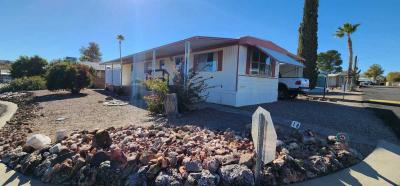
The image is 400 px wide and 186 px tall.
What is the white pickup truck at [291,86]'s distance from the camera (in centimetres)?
1350

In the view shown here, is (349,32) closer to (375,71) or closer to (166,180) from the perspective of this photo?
(166,180)

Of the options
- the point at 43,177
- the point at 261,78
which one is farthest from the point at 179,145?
the point at 261,78

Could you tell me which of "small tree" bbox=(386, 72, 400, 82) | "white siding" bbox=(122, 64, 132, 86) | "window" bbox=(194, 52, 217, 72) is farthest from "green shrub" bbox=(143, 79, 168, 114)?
"small tree" bbox=(386, 72, 400, 82)

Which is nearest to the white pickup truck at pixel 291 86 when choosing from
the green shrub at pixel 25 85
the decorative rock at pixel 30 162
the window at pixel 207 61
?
the window at pixel 207 61

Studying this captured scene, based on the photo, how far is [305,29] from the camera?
22.4 metres

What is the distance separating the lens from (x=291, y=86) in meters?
13.9

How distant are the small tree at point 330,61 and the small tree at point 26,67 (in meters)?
55.0

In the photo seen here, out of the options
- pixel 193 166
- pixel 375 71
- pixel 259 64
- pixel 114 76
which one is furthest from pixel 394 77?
pixel 193 166

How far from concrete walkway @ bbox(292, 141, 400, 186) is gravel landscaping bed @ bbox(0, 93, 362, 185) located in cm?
14

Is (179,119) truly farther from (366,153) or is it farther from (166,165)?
(366,153)

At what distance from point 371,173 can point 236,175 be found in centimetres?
252

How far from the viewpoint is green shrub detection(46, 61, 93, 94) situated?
15930 millimetres

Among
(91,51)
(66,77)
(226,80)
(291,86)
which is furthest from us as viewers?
(91,51)

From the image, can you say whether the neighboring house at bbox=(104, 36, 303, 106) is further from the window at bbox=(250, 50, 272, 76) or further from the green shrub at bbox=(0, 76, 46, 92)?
the green shrub at bbox=(0, 76, 46, 92)
